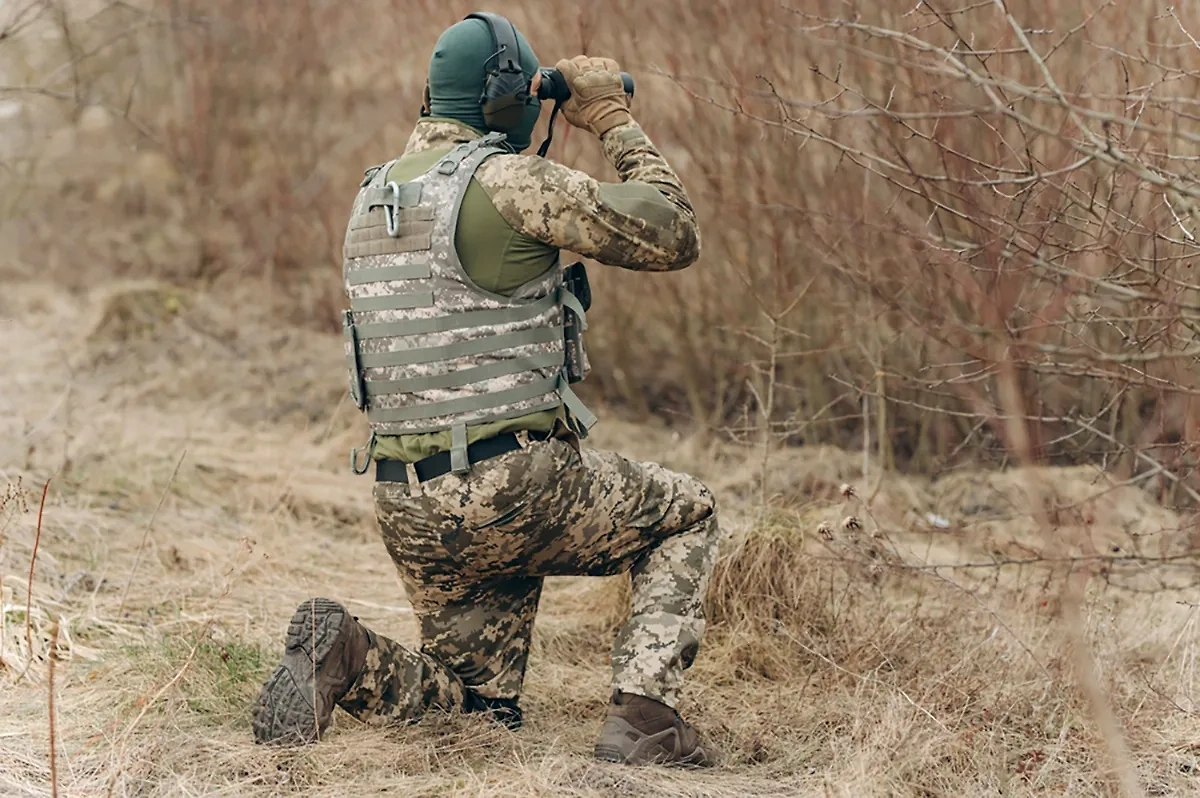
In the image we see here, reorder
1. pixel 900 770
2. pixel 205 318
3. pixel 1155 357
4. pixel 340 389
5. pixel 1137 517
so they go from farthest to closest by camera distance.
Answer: pixel 205 318 < pixel 340 389 < pixel 1137 517 < pixel 900 770 < pixel 1155 357

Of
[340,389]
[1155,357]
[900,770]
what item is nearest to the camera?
[1155,357]

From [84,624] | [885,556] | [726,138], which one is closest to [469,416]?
[885,556]

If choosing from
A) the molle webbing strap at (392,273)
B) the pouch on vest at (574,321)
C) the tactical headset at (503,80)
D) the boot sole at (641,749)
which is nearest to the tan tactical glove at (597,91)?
the tactical headset at (503,80)

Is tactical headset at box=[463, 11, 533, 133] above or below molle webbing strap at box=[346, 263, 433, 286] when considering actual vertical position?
above

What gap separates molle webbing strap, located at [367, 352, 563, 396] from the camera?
3.29 metres

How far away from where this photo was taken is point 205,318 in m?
9.02

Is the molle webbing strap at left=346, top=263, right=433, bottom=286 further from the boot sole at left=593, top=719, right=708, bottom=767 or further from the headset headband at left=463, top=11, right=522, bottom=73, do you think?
the boot sole at left=593, top=719, right=708, bottom=767

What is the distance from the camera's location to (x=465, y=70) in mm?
3406

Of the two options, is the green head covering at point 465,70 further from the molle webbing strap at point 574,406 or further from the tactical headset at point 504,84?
the molle webbing strap at point 574,406

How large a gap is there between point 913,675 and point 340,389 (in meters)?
5.07

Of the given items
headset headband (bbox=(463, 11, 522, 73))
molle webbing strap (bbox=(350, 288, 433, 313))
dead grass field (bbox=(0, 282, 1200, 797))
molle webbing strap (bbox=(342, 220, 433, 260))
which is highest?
headset headband (bbox=(463, 11, 522, 73))

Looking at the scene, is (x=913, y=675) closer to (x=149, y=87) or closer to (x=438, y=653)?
(x=438, y=653)

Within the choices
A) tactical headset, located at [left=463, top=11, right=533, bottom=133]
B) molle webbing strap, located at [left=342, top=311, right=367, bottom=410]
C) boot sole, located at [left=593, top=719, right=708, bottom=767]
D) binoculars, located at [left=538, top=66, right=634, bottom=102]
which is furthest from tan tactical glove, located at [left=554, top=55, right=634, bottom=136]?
boot sole, located at [left=593, top=719, right=708, bottom=767]

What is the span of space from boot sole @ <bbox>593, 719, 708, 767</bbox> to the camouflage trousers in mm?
89
